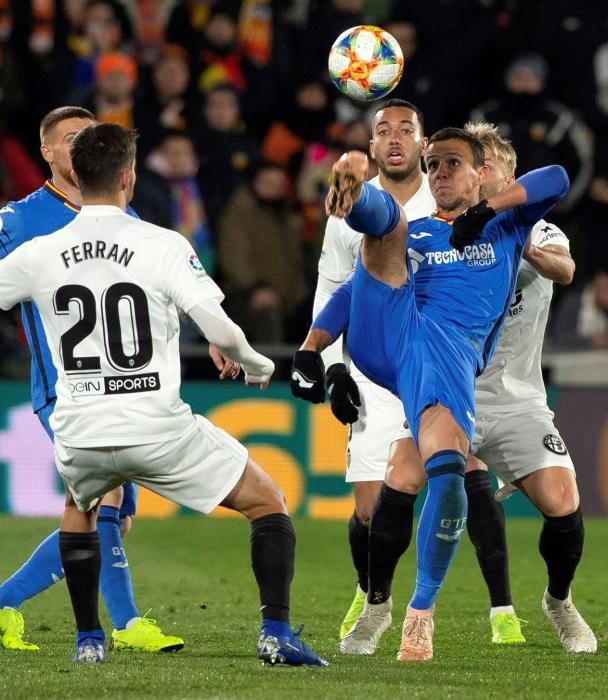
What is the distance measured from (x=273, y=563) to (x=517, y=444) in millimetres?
1494

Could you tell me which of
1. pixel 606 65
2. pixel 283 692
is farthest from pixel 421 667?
pixel 606 65

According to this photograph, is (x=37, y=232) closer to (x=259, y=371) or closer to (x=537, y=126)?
(x=259, y=371)

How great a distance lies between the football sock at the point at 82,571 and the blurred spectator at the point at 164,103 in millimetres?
8136

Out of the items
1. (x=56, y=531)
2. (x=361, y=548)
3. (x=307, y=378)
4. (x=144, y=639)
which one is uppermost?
(x=307, y=378)

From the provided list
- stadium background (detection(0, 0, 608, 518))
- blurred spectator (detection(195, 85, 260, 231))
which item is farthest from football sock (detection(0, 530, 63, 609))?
blurred spectator (detection(195, 85, 260, 231))

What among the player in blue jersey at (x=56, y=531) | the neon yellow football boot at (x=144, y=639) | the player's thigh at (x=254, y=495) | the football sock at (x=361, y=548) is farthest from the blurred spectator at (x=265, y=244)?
the player's thigh at (x=254, y=495)

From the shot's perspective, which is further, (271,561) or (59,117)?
(59,117)

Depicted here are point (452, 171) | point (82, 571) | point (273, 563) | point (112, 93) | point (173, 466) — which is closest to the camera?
point (173, 466)

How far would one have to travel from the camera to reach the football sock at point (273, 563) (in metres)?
5.19

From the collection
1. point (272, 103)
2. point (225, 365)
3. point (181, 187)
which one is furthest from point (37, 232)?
point (272, 103)

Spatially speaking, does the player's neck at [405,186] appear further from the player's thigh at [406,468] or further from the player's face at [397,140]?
the player's thigh at [406,468]

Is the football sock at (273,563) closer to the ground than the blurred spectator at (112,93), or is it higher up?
closer to the ground

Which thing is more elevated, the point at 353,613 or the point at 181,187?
the point at 181,187

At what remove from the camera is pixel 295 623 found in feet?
23.0
